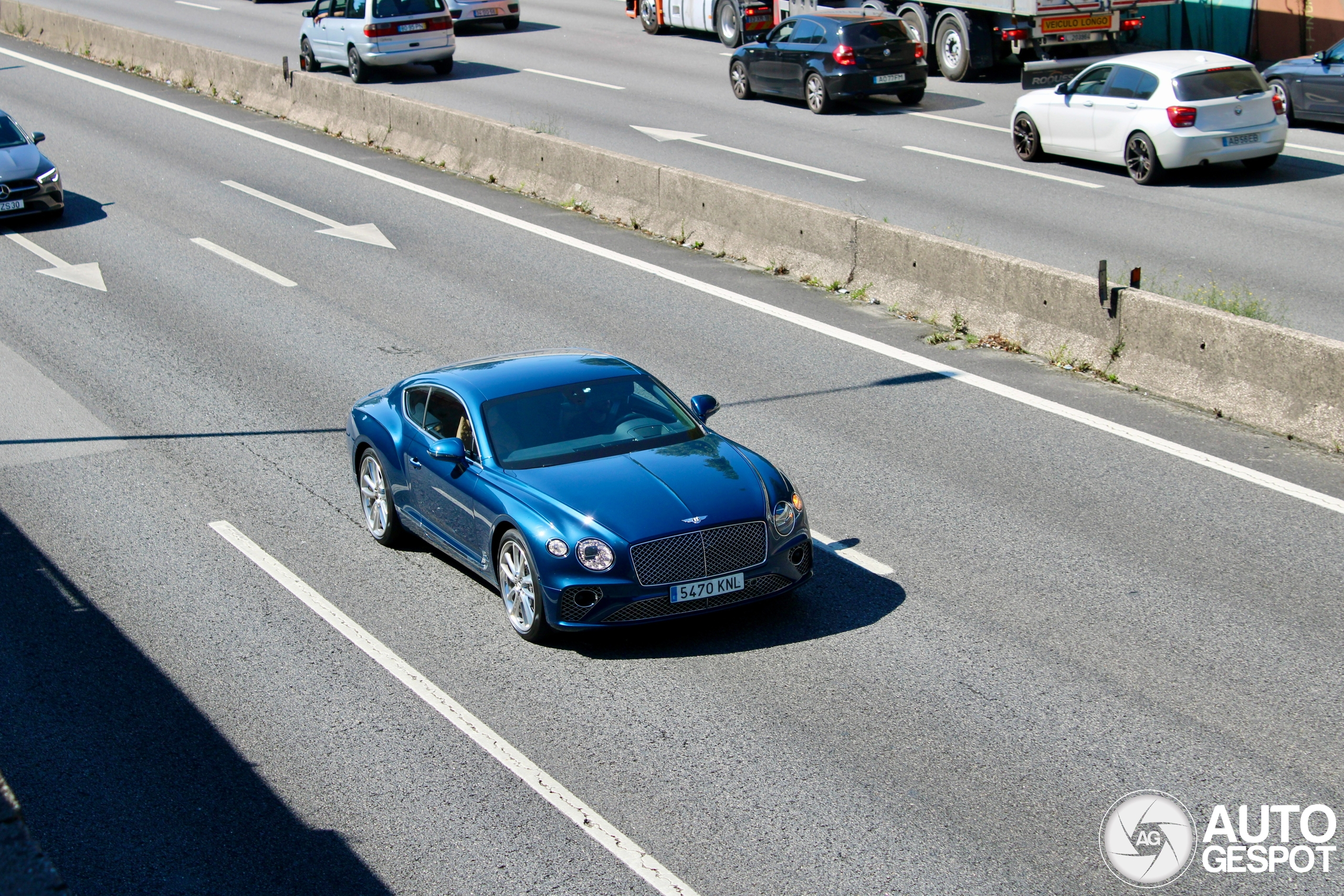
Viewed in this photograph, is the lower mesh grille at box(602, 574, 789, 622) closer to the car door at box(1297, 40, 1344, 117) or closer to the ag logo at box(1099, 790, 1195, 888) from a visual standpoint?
the ag logo at box(1099, 790, 1195, 888)

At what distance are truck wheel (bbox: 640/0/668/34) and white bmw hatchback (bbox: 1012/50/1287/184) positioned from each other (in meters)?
17.5

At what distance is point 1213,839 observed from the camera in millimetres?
5895

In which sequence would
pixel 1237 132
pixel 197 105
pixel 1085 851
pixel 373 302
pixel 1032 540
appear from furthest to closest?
pixel 197 105
pixel 1237 132
pixel 373 302
pixel 1032 540
pixel 1085 851

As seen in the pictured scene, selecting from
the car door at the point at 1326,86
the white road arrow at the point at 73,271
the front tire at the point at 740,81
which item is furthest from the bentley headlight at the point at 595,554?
the front tire at the point at 740,81

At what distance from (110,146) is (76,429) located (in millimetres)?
13938

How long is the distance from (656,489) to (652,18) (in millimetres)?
30503

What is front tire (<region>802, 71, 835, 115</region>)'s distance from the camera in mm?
25766

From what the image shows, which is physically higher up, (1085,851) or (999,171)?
(999,171)

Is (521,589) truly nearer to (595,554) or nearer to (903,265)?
(595,554)

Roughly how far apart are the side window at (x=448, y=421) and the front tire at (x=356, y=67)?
22.4m

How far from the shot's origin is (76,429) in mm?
12117

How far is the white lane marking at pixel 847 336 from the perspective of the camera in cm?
992

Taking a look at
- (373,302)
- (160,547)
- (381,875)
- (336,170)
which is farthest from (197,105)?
(381,875)

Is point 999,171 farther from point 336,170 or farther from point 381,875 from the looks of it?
point 381,875
